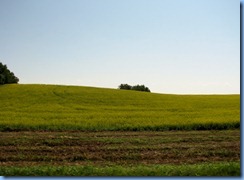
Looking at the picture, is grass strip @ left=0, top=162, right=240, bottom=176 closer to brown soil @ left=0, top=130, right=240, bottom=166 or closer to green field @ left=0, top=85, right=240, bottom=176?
green field @ left=0, top=85, right=240, bottom=176

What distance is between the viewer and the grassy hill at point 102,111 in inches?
534

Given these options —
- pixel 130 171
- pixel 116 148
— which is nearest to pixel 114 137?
pixel 116 148

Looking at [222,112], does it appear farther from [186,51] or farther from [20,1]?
[20,1]

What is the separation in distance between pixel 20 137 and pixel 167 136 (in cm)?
510

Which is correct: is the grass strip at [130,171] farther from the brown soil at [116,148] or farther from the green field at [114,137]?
the brown soil at [116,148]

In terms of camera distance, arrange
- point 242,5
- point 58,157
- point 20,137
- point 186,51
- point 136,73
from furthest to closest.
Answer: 1. point 20,137
2. point 136,73
3. point 186,51
4. point 58,157
5. point 242,5

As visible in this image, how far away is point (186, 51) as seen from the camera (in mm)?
9398

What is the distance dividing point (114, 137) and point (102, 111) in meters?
6.02

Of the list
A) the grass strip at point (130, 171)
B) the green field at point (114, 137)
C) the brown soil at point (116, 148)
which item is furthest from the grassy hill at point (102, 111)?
the grass strip at point (130, 171)

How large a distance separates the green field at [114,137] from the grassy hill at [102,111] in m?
0.04

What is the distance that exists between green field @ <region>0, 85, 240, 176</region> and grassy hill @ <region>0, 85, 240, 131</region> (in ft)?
0.13

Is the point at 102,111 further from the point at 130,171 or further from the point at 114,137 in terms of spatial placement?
the point at 130,171

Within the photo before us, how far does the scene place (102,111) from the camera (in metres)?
17.3

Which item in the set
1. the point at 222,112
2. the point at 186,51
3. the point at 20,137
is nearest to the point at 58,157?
the point at 20,137
